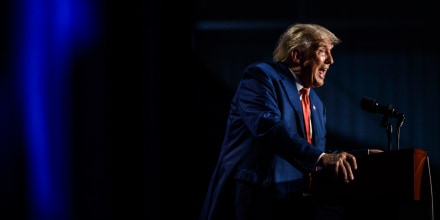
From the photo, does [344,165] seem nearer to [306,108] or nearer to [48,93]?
[306,108]

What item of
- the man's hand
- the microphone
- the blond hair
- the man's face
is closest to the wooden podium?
the man's hand

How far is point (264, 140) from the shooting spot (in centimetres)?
233

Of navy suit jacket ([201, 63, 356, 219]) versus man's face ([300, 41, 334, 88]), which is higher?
man's face ([300, 41, 334, 88])

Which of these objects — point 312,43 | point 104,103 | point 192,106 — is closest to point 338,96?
point 192,106

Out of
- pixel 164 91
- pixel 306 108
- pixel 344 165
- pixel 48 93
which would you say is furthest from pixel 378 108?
pixel 48 93

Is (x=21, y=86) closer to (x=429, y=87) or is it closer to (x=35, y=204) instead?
(x=35, y=204)

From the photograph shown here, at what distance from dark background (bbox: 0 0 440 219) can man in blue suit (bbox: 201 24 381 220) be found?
3.15 ft

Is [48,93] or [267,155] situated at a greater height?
[48,93]

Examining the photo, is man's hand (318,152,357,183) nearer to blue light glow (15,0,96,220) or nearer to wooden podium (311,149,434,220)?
wooden podium (311,149,434,220)

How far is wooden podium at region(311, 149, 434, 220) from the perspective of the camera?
1960 millimetres

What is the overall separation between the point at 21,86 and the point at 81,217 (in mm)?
754

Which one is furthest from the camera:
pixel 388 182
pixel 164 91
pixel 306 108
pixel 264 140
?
pixel 164 91

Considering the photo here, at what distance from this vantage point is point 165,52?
3.54 metres

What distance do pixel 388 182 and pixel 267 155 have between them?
54 cm
